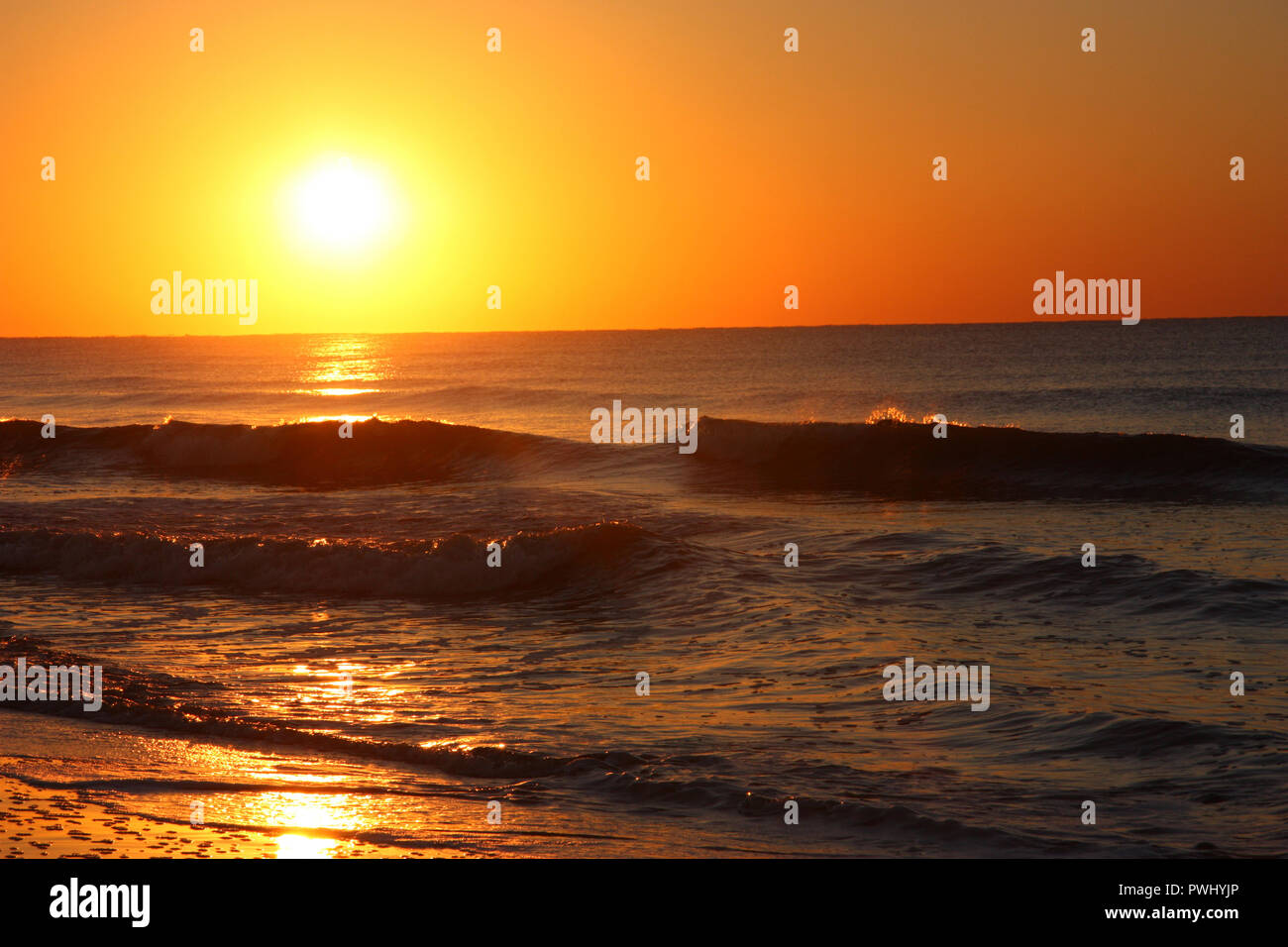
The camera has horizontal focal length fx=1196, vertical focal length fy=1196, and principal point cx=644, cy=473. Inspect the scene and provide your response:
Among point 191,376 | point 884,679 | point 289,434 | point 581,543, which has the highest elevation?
point 191,376

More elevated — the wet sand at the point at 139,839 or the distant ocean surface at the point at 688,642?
the distant ocean surface at the point at 688,642

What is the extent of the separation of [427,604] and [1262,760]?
10.00m

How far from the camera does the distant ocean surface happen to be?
7.33 m

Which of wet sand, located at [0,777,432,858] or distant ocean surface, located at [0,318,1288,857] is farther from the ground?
distant ocean surface, located at [0,318,1288,857]

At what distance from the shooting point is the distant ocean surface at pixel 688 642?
7.33 m

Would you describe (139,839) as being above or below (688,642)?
below

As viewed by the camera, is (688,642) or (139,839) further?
(688,642)

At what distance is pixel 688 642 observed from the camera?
12.2 metres

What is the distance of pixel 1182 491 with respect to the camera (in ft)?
79.2

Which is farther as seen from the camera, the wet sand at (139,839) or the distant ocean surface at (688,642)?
the distant ocean surface at (688,642)

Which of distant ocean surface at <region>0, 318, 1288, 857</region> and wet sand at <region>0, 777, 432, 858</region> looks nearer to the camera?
wet sand at <region>0, 777, 432, 858</region>
